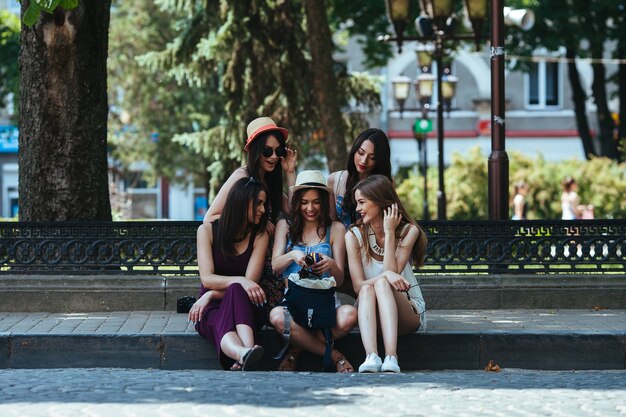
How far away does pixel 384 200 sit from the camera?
31.1 feet

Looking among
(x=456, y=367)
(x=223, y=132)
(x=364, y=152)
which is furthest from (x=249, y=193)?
(x=223, y=132)

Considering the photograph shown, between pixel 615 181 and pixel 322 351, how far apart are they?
20519mm

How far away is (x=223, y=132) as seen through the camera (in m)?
27.0

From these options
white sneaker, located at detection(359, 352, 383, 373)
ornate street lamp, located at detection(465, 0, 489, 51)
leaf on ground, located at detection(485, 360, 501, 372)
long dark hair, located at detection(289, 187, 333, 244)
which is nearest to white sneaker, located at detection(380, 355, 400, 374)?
white sneaker, located at detection(359, 352, 383, 373)

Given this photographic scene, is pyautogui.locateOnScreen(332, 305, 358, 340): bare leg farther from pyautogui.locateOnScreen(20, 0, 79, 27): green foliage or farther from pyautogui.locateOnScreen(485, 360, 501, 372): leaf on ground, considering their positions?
pyautogui.locateOnScreen(20, 0, 79, 27): green foliage

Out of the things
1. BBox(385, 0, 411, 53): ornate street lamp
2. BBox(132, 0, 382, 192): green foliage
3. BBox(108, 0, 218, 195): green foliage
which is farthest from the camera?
BBox(108, 0, 218, 195): green foliage

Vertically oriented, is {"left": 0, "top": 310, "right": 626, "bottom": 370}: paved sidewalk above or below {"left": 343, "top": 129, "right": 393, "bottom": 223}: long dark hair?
below

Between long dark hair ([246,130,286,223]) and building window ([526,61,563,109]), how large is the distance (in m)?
37.4

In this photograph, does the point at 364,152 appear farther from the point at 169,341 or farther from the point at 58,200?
the point at 58,200

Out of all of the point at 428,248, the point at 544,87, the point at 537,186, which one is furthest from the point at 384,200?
the point at 544,87

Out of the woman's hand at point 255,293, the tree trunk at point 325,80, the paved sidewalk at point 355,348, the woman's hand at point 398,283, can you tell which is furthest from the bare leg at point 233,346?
the tree trunk at point 325,80

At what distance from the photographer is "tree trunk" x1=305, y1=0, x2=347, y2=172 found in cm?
2189

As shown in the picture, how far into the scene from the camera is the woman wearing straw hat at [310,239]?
9219 mm

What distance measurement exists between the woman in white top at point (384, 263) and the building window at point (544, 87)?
1489 inches
